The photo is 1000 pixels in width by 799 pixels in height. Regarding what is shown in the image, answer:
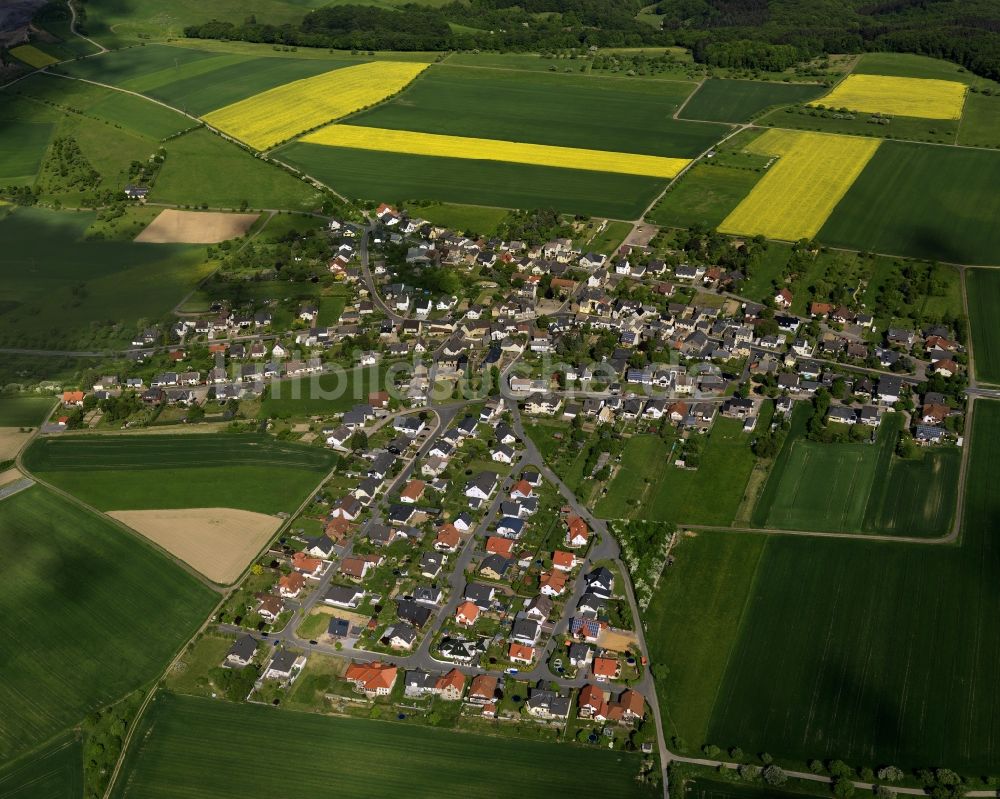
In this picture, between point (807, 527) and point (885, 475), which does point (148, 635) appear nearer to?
point (807, 527)

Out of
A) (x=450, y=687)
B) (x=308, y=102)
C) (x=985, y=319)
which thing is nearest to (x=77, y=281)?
(x=308, y=102)

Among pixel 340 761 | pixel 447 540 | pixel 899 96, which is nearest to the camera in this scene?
pixel 340 761

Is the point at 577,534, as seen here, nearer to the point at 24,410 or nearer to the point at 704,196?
the point at 24,410

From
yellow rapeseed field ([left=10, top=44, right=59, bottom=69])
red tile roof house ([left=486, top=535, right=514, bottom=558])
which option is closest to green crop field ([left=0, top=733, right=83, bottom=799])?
red tile roof house ([left=486, top=535, right=514, bottom=558])

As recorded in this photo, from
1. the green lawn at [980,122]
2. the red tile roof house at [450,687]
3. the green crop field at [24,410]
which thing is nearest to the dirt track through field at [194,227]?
the green crop field at [24,410]

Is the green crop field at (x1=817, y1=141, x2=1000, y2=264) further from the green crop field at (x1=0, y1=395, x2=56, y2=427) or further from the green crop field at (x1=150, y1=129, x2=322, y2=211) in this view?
the green crop field at (x1=0, y1=395, x2=56, y2=427)

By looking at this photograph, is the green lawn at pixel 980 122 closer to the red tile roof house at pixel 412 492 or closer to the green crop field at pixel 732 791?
the red tile roof house at pixel 412 492

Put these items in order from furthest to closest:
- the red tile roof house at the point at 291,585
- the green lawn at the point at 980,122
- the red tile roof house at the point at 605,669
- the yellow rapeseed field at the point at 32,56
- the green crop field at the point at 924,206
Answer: the yellow rapeseed field at the point at 32,56 → the green lawn at the point at 980,122 → the green crop field at the point at 924,206 → the red tile roof house at the point at 291,585 → the red tile roof house at the point at 605,669
